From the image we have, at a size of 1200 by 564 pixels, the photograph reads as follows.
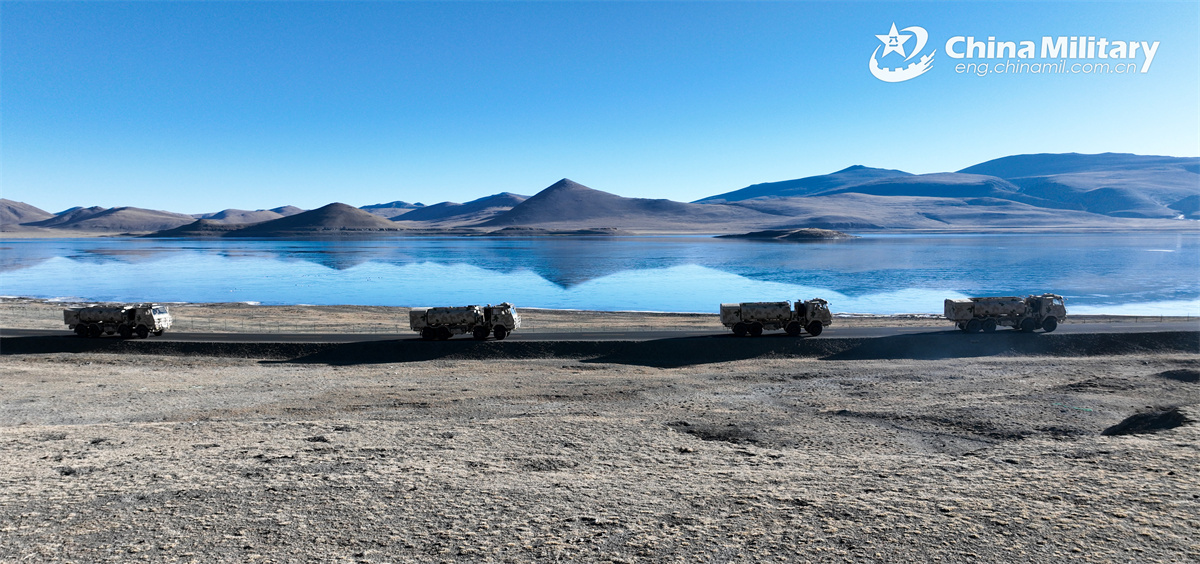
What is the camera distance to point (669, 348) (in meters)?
33.7

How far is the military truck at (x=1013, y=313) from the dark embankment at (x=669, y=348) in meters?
1.56

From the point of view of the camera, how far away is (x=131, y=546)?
11828 mm

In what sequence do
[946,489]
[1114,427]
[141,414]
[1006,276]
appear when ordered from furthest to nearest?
[1006,276], [141,414], [1114,427], [946,489]

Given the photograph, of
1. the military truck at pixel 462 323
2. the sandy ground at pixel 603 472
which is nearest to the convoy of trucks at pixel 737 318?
the military truck at pixel 462 323

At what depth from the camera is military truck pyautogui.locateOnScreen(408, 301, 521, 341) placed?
35.8 meters

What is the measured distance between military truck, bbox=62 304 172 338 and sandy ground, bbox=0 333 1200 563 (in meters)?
9.99

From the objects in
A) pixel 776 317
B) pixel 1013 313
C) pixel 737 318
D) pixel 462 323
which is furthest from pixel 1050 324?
pixel 462 323

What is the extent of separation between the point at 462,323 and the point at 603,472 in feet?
70.4

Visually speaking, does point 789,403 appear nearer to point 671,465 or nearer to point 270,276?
point 671,465

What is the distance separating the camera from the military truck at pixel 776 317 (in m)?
36.1

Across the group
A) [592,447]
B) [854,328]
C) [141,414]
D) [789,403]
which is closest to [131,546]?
[592,447]

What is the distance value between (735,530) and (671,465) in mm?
3927

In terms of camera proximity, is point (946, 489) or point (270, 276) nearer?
point (946, 489)

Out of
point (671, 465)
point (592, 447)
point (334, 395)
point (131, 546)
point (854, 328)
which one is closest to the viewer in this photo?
point (131, 546)
